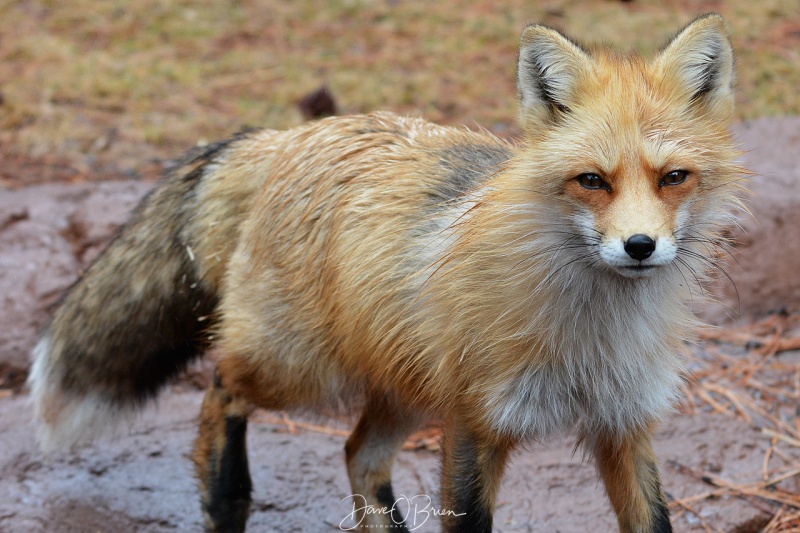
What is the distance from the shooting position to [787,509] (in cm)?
489

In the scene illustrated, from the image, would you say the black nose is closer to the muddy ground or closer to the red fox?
the red fox

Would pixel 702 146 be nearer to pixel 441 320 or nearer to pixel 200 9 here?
pixel 441 320

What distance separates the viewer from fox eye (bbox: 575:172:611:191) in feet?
10.6

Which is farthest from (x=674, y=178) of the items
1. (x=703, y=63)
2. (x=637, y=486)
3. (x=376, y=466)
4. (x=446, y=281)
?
(x=376, y=466)

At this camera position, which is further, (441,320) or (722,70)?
(441,320)

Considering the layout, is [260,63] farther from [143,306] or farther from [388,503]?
[388,503]

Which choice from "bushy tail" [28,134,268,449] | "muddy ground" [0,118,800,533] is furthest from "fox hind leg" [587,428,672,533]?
"bushy tail" [28,134,268,449]

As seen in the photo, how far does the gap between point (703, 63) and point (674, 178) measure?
0.56 metres

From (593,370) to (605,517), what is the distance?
1532 mm

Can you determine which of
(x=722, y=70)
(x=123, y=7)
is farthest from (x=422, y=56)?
(x=722, y=70)

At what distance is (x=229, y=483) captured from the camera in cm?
463

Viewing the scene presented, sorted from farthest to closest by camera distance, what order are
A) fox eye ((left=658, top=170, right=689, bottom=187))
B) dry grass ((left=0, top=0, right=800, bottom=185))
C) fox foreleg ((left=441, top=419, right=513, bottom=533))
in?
dry grass ((left=0, top=0, right=800, bottom=185)) < fox foreleg ((left=441, top=419, right=513, bottom=533)) < fox eye ((left=658, top=170, right=689, bottom=187))

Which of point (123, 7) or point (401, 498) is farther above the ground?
point (123, 7)

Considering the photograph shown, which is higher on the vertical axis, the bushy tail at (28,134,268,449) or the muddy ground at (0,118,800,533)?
the bushy tail at (28,134,268,449)
